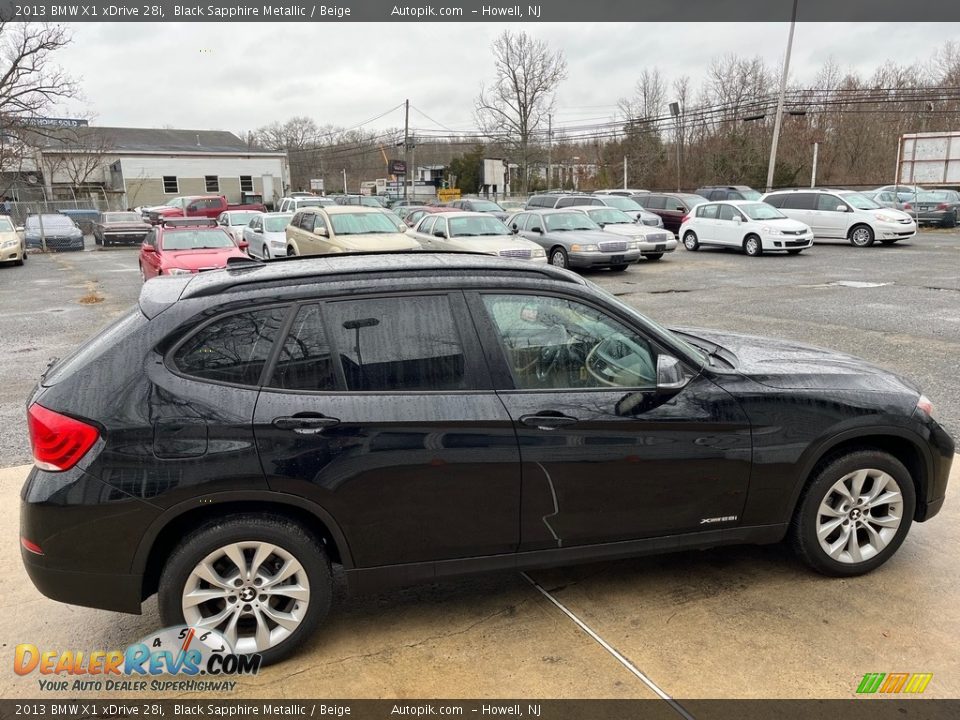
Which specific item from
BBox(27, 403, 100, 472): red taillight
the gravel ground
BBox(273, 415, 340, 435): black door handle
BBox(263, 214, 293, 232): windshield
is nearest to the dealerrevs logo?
BBox(27, 403, 100, 472): red taillight

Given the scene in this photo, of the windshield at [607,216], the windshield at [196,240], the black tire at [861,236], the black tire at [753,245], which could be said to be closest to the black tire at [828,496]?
the windshield at [196,240]

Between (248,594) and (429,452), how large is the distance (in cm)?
99

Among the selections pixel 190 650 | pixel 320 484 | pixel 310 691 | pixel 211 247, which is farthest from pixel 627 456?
pixel 211 247

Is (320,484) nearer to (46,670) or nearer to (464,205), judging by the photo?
(46,670)

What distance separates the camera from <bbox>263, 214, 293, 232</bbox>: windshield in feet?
65.9

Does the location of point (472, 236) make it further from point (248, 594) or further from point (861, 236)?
point (248, 594)

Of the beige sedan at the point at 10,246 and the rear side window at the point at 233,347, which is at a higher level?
the rear side window at the point at 233,347

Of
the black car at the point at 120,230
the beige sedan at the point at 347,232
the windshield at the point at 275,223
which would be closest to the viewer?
the beige sedan at the point at 347,232

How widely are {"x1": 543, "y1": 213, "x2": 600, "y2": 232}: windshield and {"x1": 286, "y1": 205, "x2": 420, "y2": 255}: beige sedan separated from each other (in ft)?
14.6

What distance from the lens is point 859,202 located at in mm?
22734

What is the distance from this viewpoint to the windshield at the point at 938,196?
90.7ft

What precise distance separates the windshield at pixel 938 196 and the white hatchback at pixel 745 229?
10747 millimetres

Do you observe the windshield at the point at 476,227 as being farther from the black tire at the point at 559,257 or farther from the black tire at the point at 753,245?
the black tire at the point at 753,245

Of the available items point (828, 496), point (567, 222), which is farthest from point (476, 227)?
point (828, 496)
